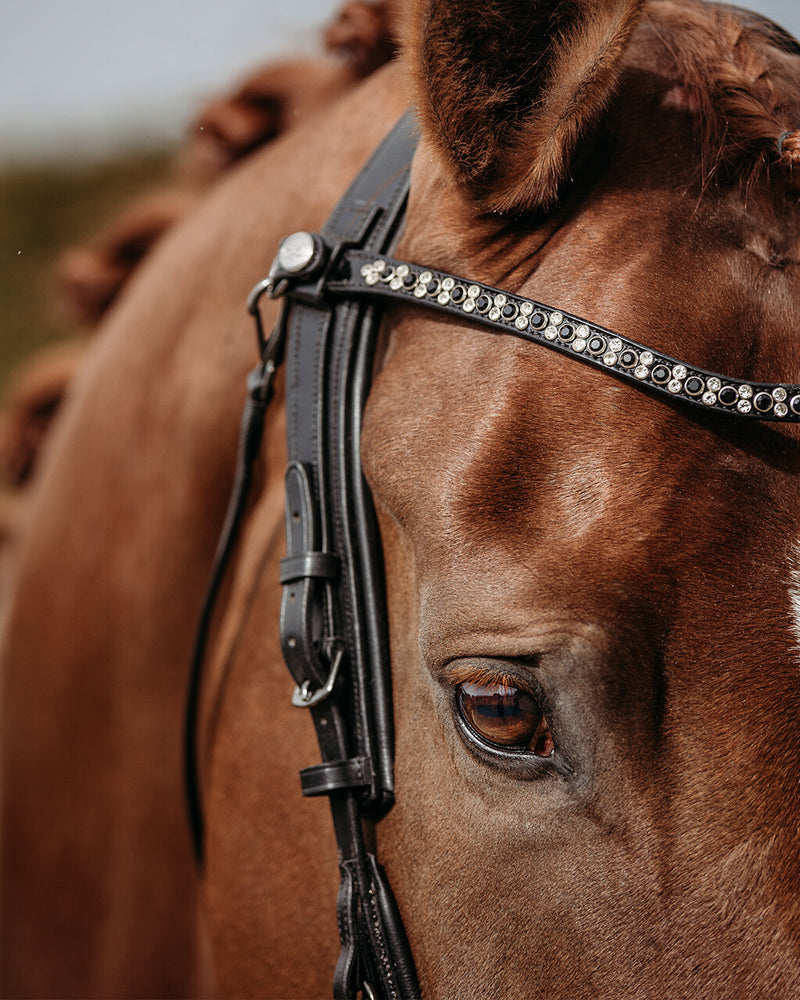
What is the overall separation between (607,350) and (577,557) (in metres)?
0.21

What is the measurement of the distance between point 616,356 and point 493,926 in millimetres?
603

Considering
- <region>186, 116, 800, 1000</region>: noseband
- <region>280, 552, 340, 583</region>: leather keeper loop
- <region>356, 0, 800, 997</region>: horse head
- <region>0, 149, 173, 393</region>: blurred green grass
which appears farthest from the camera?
<region>0, 149, 173, 393</region>: blurred green grass

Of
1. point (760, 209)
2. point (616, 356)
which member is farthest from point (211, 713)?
point (760, 209)

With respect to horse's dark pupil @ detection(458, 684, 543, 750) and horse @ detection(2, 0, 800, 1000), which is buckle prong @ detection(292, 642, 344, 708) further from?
horse's dark pupil @ detection(458, 684, 543, 750)

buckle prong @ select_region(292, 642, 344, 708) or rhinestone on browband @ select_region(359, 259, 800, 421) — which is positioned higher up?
rhinestone on browband @ select_region(359, 259, 800, 421)

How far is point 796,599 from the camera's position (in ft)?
2.80

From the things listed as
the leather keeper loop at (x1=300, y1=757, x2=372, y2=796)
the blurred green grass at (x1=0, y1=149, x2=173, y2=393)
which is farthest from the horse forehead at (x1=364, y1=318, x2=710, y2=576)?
the blurred green grass at (x1=0, y1=149, x2=173, y2=393)

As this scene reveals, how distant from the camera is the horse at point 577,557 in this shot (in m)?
0.87

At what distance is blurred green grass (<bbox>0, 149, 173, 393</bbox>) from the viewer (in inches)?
92.6

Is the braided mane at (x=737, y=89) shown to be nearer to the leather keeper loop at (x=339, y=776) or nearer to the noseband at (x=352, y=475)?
the noseband at (x=352, y=475)

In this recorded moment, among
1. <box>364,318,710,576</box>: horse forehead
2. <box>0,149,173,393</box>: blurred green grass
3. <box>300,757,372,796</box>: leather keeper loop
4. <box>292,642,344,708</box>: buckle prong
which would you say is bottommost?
<box>300,757,372,796</box>: leather keeper loop

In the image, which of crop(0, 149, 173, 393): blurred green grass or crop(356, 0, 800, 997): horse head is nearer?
crop(356, 0, 800, 997): horse head

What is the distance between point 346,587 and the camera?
3.70ft

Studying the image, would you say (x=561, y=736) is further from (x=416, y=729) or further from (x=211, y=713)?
(x=211, y=713)
